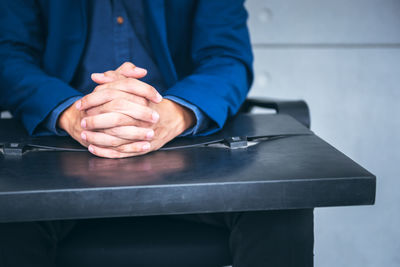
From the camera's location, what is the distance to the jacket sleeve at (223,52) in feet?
2.81

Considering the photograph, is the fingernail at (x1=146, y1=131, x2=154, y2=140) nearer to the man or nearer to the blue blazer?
the man

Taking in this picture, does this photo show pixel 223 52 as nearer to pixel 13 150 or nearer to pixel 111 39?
pixel 111 39

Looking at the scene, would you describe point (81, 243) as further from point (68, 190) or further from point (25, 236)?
point (68, 190)

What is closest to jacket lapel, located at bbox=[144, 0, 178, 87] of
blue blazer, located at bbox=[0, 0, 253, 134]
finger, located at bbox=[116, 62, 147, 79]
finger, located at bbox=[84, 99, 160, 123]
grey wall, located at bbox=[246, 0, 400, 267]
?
blue blazer, located at bbox=[0, 0, 253, 134]

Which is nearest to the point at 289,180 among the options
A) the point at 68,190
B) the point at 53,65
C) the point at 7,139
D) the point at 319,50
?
the point at 68,190

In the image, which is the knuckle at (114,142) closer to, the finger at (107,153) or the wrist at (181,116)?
the finger at (107,153)

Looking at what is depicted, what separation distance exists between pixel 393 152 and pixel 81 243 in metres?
1.39

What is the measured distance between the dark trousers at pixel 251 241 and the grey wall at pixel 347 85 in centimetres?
104

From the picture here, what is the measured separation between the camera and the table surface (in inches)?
17.9

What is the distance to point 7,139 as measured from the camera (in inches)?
29.6

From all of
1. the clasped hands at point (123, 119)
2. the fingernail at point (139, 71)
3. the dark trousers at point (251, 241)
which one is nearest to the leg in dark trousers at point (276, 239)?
the dark trousers at point (251, 241)

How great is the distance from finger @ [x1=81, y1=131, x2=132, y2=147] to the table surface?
0.07 metres

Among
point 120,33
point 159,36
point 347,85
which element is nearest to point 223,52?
point 159,36

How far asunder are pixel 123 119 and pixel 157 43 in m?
0.40
